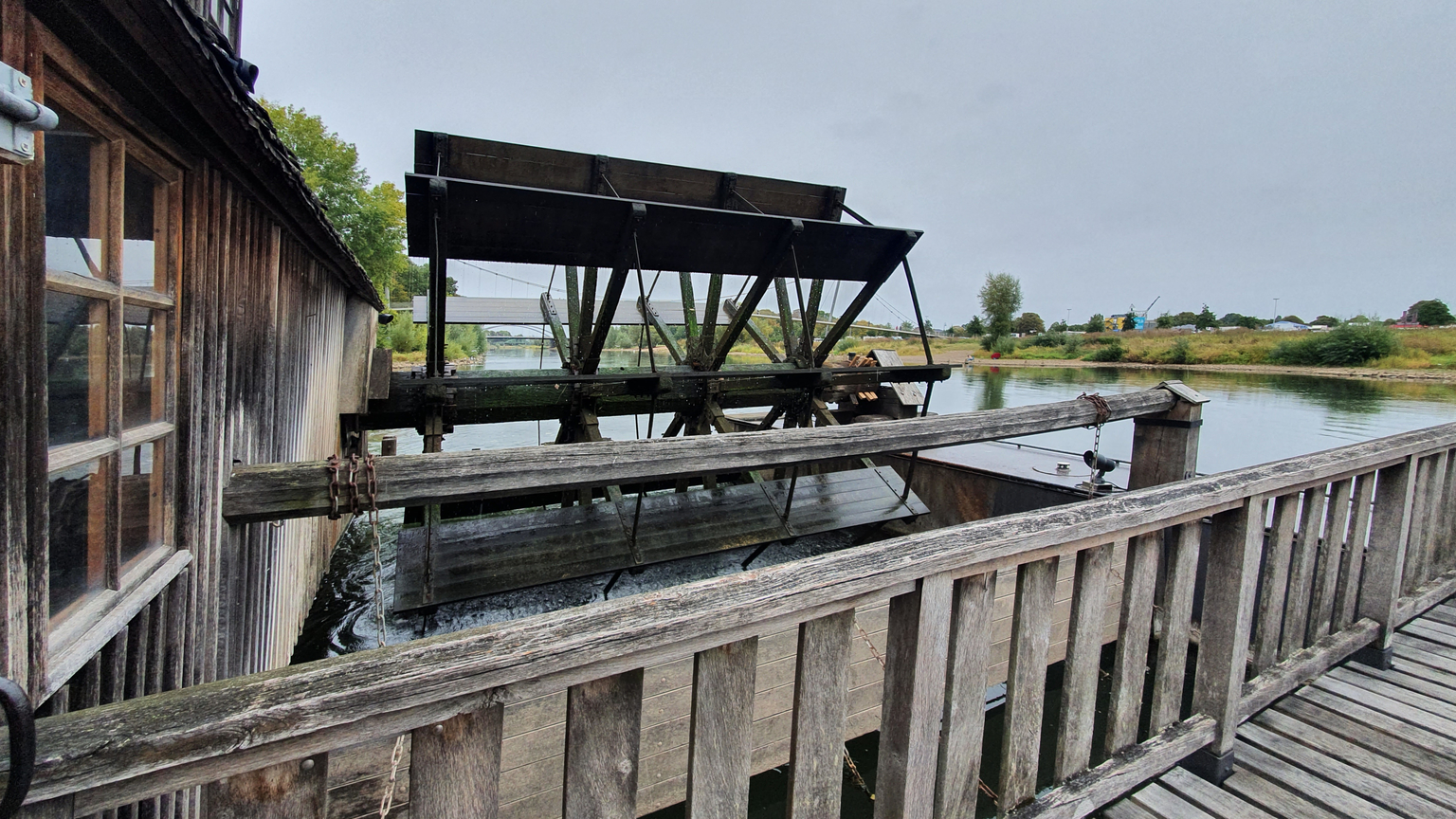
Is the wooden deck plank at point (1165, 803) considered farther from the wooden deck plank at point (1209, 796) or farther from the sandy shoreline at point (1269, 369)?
the sandy shoreline at point (1269, 369)

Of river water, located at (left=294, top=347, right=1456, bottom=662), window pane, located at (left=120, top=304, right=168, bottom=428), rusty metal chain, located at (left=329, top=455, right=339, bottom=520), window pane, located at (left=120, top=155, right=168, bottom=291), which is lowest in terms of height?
river water, located at (left=294, top=347, right=1456, bottom=662)

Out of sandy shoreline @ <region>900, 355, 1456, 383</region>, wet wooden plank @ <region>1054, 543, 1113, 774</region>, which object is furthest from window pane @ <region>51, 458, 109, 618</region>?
sandy shoreline @ <region>900, 355, 1456, 383</region>

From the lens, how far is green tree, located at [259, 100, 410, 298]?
22.1 m

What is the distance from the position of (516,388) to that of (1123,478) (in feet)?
17.0

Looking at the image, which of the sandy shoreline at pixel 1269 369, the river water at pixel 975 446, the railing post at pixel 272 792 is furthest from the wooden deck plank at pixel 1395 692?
the sandy shoreline at pixel 1269 369

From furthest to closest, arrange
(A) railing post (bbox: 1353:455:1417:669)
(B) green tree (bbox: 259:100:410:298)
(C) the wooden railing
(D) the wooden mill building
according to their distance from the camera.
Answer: (B) green tree (bbox: 259:100:410:298), (A) railing post (bbox: 1353:455:1417:669), (D) the wooden mill building, (C) the wooden railing

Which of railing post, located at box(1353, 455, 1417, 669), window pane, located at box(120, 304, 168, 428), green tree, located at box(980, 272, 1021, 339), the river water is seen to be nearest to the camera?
window pane, located at box(120, 304, 168, 428)

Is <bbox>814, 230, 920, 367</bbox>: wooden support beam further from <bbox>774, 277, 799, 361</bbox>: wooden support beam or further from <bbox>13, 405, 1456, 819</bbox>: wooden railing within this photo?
<bbox>13, 405, 1456, 819</bbox>: wooden railing

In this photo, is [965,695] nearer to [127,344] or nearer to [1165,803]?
[1165,803]

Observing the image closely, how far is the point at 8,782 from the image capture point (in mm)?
513

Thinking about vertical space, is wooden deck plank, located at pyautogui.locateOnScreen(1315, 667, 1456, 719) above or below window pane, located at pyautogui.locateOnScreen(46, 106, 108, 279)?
below

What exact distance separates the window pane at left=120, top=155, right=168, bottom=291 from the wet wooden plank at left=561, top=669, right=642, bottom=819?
120cm

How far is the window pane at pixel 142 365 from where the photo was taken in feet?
4.07

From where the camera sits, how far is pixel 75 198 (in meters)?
1.06
